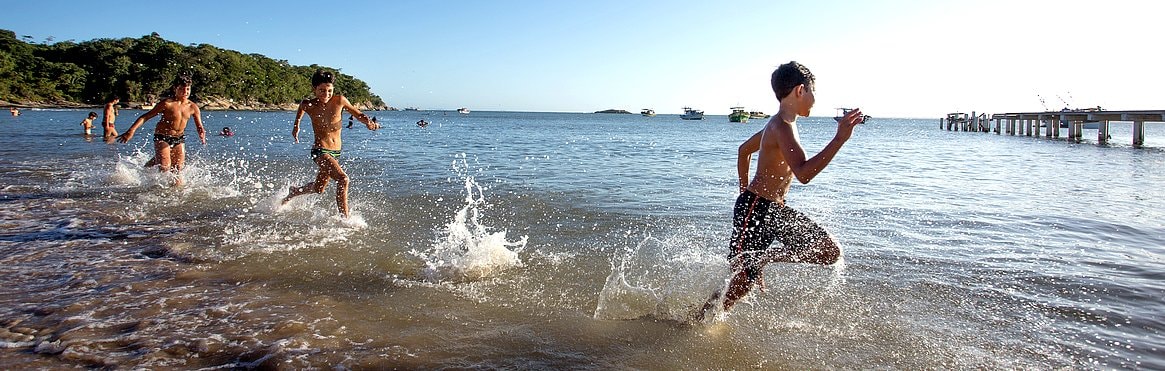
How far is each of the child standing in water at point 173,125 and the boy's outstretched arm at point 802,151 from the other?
9.51 metres

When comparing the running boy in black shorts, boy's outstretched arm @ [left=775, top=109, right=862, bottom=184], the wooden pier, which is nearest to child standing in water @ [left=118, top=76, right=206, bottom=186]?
the running boy in black shorts

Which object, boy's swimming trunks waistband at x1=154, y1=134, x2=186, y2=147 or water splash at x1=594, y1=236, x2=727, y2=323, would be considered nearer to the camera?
water splash at x1=594, y1=236, x2=727, y2=323

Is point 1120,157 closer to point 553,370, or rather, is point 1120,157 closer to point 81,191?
point 553,370

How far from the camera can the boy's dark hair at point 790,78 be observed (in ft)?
12.3

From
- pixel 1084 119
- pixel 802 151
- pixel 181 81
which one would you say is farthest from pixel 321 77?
pixel 1084 119

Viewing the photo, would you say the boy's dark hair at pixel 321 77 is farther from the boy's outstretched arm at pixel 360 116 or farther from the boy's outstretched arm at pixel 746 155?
the boy's outstretched arm at pixel 746 155

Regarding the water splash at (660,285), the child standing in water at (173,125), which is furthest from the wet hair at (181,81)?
the water splash at (660,285)

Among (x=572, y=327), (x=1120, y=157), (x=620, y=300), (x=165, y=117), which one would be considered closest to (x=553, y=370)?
(x=572, y=327)

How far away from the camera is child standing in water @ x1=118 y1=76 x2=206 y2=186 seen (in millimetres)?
9891

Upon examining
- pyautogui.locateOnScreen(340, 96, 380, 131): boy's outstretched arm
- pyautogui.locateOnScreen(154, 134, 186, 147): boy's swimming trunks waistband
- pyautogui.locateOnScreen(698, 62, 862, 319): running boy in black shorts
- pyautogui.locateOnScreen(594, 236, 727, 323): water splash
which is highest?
pyautogui.locateOnScreen(340, 96, 380, 131): boy's outstretched arm

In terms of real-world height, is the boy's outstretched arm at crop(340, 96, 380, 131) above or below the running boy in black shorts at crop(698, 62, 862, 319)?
above

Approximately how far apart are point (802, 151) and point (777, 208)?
0.53 meters

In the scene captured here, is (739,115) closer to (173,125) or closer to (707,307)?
(173,125)

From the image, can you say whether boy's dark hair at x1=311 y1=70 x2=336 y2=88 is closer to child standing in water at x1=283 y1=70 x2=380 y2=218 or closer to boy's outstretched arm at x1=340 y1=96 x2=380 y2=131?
child standing in water at x1=283 y1=70 x2=380 y2=218
